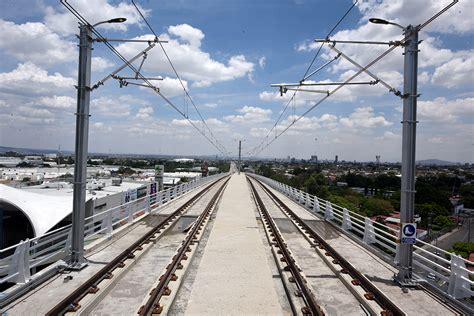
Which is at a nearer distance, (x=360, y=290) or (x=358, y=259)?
(x=360, y=290)

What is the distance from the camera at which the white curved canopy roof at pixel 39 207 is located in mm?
24141

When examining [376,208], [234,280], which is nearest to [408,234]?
[234,280]

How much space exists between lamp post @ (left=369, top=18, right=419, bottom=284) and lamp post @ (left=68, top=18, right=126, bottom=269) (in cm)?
796

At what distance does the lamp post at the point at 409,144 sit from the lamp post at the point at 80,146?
7.96 metres

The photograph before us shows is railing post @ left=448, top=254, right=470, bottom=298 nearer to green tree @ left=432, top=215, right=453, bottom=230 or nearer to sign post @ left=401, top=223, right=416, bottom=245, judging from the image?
sign post @ left=401, top=223, right=416, bottom=245

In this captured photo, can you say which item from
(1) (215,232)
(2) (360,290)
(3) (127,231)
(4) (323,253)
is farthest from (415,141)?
(3) (127,231)

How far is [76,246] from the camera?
9.86m

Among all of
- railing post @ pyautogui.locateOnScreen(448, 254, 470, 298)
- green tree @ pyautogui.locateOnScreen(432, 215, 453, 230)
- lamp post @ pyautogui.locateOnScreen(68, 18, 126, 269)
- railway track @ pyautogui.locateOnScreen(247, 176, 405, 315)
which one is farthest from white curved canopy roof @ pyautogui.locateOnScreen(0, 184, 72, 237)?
green tree @ pyautogui.locateOnScreen(432, 215, 453, 230)

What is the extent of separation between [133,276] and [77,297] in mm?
2086

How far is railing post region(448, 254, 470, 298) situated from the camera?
26.8ft

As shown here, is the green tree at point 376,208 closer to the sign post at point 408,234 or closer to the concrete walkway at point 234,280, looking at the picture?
the concrete walkway at point 234,280

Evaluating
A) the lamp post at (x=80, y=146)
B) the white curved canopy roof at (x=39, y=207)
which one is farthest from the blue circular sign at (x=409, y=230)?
the white curved canopy roof at (x=39, y=207)

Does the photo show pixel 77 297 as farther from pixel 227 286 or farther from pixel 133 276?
pixel 227 286

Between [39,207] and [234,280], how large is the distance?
21339mm
